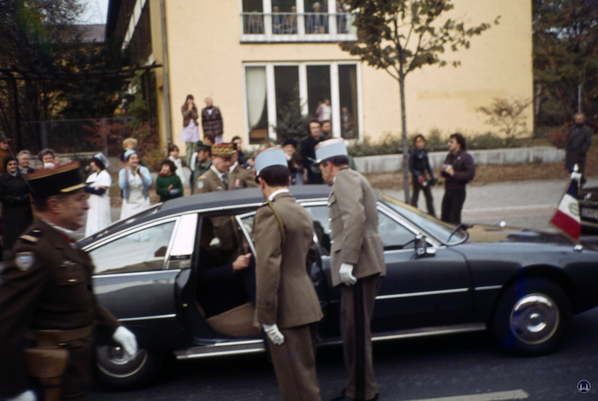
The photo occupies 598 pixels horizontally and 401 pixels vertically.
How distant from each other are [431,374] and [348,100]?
17526 millimetres

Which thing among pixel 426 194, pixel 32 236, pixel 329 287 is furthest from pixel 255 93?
pixel 32 236

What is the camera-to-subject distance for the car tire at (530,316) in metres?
4.94

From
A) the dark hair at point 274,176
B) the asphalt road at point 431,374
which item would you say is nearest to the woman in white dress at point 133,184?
the asphalt road at point 431,374

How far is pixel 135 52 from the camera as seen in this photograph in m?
→ 25.2

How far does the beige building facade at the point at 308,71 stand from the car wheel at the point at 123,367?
51.3 feet

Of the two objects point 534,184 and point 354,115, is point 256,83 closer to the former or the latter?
point 354,115

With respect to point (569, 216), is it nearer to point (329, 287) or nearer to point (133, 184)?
point (329, 287)

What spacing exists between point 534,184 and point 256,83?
968 cm

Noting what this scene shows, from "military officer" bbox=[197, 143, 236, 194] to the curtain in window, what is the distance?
45.1ft

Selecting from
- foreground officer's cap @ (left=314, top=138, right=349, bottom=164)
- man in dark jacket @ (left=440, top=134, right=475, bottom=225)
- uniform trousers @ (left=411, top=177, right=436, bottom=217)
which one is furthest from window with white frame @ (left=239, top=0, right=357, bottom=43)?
foreground officer's cap @ (left=314, top=138, right=349, bottom=164)

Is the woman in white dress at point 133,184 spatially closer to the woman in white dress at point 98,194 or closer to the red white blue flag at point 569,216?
the woman in white dress at point 98,194

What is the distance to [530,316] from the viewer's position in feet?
16.3

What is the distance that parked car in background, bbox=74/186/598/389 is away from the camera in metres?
4.61

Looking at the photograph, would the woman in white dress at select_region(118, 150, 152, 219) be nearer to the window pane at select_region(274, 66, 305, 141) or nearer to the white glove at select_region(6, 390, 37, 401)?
the white glove at select_region(6, 390, 37, 401)
